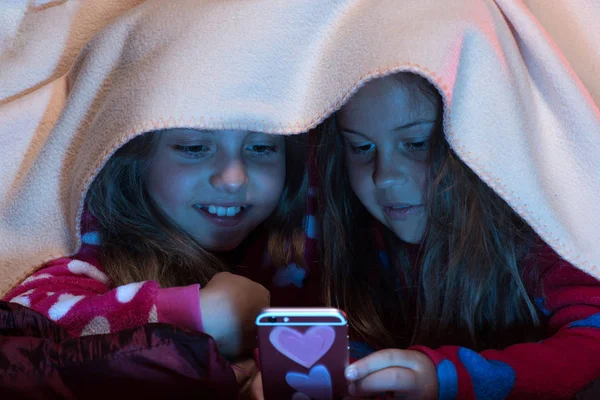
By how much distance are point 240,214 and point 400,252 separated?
269 millimetres

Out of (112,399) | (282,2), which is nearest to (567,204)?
(282,2)

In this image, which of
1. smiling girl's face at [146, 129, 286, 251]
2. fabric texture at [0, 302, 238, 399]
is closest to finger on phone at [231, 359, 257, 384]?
fabric texture at [0, 302, 238, 399]

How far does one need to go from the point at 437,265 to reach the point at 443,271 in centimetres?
1

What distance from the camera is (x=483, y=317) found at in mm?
1098

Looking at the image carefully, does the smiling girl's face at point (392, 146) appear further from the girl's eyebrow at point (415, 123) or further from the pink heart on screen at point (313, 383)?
the pink heart on screen at point (313, 383)

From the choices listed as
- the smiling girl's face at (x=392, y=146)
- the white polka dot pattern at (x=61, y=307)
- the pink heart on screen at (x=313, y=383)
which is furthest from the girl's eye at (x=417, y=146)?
the white polka dot pattern at (x=61, y=307)

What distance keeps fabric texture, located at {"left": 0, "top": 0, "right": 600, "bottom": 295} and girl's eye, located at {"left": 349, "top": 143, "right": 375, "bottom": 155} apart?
16 cm

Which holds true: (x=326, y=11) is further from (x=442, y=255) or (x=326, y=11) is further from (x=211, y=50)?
(x=442, y=255)

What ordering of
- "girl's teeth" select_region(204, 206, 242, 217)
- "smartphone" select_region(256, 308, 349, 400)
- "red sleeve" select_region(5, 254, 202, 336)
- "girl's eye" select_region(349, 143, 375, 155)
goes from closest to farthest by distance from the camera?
"smartphone" select_region(256, 308, 349, 400)
"red sleeve" select_region(5, 254, 202, 336)
"girl's eye" select_region(349, 143, 375, 155)
"girl's teeth" select_region(204, 206, 242, 217)

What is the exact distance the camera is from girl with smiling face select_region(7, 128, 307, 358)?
39.0 inches

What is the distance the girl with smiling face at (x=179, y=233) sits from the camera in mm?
991

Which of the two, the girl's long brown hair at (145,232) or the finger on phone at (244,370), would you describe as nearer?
the finger on phone at (244,370)

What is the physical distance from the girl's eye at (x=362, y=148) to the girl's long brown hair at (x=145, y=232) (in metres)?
0.15

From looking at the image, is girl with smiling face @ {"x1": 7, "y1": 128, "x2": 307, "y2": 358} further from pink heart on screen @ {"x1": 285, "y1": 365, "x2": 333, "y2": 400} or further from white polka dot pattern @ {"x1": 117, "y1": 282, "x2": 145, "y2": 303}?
pink heart on screen @ {"x1": 285, "y1": 365, "x2": 333, "y2": 400}
